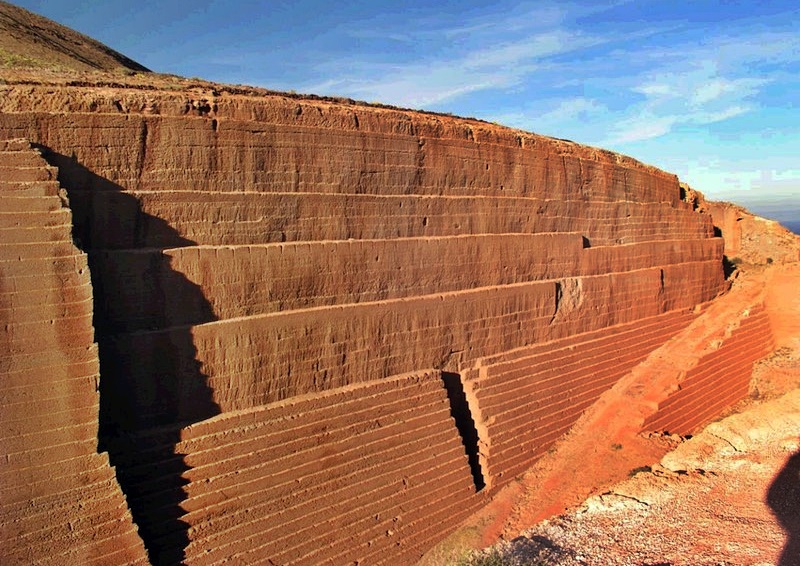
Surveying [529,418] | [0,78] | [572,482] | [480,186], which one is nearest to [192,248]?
[0,78]

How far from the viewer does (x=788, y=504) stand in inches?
343

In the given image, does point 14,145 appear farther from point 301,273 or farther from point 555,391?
point 555,391

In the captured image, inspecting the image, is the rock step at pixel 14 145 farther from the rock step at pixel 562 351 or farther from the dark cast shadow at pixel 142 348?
the rock step at pixel 562 351

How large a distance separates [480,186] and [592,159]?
3.84 meters

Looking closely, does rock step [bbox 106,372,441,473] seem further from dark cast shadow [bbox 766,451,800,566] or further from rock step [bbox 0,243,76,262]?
dark cast shadow [bbox 766,451,800,566]

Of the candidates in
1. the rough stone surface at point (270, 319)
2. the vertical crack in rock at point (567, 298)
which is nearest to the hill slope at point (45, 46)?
the rough stone surface at point (270, 319)

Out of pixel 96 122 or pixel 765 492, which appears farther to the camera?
pixel 765 492

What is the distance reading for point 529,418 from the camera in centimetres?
995

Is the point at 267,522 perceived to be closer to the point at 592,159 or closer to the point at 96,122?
the point at 96,122

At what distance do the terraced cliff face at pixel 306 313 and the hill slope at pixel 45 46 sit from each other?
3406mm

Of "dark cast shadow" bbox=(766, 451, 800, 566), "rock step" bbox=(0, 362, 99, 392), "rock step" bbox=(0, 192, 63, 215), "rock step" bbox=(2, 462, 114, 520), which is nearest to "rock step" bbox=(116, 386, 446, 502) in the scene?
"rock step" bbox=(2, 462, 114, 520)

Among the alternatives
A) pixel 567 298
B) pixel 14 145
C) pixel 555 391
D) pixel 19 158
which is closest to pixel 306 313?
pixel 19 158

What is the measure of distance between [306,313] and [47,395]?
123 inches

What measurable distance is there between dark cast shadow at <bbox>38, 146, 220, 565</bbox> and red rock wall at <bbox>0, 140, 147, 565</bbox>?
1.17ft
